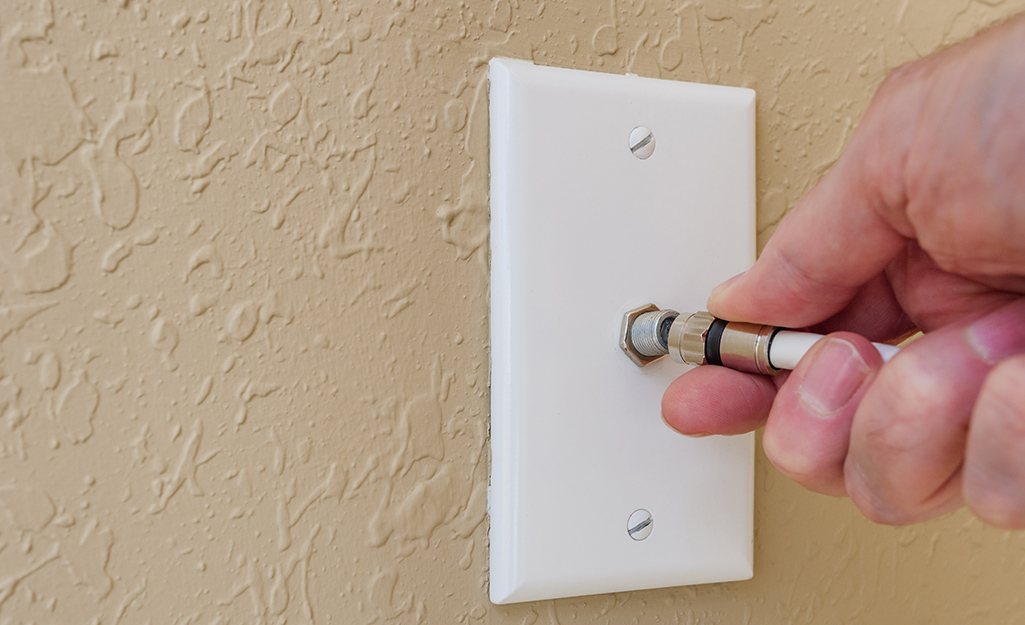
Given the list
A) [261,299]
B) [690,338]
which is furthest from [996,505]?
[261,299]

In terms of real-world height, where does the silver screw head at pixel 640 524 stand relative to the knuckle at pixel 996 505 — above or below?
below

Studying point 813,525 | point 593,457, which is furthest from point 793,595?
point 593,457

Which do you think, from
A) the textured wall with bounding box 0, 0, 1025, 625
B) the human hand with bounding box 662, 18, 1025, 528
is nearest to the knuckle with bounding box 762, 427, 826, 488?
the human hand with bounding box 662, 18, 1025, 528

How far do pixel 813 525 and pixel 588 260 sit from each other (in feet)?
0.66

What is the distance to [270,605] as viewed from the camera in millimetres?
293

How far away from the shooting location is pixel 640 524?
33 centimetres

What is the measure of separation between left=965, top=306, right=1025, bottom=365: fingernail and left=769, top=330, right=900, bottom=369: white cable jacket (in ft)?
0.16

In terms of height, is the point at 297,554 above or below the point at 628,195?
below

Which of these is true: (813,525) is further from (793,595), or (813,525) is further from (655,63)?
(655,63)

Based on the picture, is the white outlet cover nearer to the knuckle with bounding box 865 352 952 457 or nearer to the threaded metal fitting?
the threaded metal fitting

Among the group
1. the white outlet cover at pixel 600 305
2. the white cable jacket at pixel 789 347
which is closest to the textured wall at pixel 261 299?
the white outlet cover at pixel 600 305

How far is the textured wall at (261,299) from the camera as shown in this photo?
0.84 ft

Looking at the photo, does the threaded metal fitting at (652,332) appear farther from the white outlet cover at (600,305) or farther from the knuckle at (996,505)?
the knuckle at (996,505)

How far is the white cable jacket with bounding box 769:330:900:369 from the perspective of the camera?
10.3 inches
